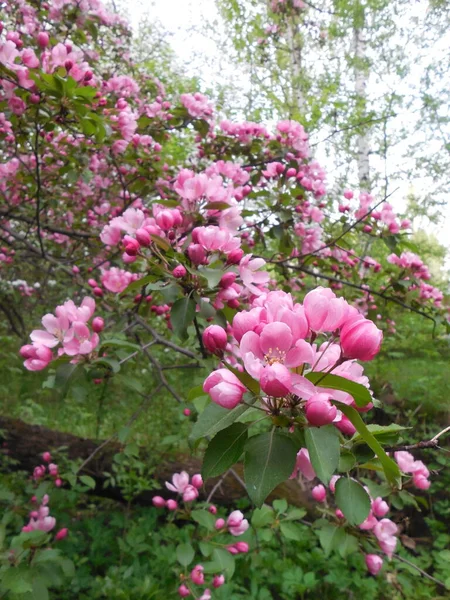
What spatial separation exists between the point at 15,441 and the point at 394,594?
264cm

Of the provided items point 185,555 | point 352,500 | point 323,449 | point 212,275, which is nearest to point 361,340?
point 323,449

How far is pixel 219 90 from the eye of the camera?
8016mm

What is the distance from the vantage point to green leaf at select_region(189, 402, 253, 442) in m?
0.68

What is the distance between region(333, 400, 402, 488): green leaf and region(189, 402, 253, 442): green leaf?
15 cm

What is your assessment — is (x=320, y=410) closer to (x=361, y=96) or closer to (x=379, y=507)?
(x=379, y=507)

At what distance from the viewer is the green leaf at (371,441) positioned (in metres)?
0.61

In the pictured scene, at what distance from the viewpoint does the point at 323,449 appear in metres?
0.64

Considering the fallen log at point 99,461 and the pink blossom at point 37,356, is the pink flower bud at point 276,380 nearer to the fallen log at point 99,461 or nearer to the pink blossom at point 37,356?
the pink blossom at point 37,356

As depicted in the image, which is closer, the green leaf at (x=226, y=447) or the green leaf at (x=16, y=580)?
the green leaf at (x=226, y=447)

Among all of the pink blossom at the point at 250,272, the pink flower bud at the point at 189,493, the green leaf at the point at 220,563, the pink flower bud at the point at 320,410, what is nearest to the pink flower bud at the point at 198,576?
the green leaf at the point at 220,563

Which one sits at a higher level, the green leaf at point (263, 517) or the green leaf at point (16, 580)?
the green leaf at point (263, 517)

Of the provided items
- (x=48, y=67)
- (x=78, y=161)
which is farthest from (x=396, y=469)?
(x=78, y=161)

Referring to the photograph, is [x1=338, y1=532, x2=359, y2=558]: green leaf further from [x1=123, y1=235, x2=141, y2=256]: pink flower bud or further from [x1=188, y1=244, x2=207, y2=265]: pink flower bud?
[x1=123, y1=235, x2=141, y2=256]: pink flower bud

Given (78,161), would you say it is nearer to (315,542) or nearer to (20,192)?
(20,192)
